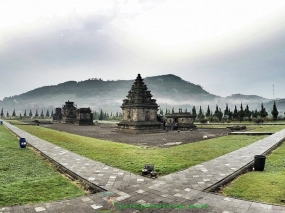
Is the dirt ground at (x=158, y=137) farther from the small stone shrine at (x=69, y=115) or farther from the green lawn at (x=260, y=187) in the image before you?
the small stone shrine at (x=69, y=115)

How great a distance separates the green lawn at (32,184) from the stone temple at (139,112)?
907 inches

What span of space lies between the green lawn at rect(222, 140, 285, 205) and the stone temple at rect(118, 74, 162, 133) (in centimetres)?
2437

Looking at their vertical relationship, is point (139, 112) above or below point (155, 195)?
above

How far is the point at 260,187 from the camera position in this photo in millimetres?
7215

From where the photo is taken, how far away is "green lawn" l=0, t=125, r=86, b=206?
6.35 meters

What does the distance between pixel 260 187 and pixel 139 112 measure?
27.6m

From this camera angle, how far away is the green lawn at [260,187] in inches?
251

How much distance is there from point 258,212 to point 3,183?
8.73m

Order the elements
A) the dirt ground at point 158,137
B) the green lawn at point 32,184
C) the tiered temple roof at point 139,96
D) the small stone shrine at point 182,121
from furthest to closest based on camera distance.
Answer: the small stone shrine at point 182,121
the tiered temple roof at point 139,96
the dirt ground at point 158,137
the green lawn at point 32,184

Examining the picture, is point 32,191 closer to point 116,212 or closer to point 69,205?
point 69,205

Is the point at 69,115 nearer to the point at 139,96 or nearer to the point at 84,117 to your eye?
the point at 84,117

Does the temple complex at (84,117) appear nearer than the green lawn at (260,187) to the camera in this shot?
No

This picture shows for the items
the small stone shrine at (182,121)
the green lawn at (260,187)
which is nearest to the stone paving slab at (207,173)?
the green lawn at (260,187)

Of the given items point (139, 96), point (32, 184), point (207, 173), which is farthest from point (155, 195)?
point (139, 96)
